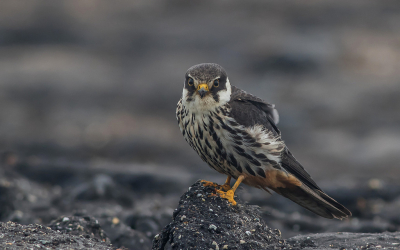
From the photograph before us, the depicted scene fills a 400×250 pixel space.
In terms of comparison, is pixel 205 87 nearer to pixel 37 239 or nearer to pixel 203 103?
pixel 203 103

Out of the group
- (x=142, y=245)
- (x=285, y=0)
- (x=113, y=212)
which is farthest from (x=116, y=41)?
(x=142, y=245)

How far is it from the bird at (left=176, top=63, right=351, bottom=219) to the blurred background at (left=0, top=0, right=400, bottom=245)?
134 inches

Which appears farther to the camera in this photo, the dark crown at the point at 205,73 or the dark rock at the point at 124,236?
the dark rock at the point at 124,236

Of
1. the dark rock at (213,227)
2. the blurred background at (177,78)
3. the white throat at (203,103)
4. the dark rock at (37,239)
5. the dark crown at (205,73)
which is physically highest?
the blurred background at (177,78)

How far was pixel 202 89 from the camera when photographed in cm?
524

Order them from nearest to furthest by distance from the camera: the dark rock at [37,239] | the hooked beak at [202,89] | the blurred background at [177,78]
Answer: the dark rock at [37,239], the hooked beak at [202,89], the blurred background at [177,78]

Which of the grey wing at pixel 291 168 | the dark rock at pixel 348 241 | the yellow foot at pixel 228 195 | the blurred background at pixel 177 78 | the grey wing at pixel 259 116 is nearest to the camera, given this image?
the dark rock at pixel 348 241

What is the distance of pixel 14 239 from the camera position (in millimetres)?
4305

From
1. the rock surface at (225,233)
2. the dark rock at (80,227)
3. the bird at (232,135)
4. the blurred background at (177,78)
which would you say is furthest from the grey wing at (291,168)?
the blurred background at (177,78)

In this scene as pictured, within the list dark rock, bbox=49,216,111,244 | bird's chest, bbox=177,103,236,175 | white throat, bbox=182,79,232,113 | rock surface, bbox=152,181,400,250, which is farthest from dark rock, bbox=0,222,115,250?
white throat, bbox=182,79,232,113

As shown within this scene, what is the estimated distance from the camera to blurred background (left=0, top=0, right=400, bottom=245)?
11.5 m

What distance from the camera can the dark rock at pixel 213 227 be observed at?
4.45 m

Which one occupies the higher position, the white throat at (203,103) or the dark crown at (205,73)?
the dark crown at (205,73)

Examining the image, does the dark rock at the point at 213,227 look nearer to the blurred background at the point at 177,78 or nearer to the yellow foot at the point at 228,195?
the yellow foot at the point at 228,195
